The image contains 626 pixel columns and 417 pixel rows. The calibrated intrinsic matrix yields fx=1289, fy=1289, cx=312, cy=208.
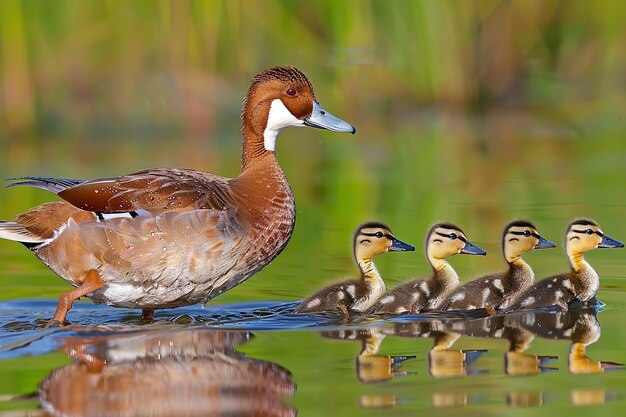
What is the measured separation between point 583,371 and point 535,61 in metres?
11.5

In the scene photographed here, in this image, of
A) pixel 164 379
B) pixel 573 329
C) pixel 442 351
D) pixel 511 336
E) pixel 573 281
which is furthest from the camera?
pixel 573 281

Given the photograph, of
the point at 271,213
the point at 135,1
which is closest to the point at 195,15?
the point at 135,1

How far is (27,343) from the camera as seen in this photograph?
20.1 ft

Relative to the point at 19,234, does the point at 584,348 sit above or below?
below

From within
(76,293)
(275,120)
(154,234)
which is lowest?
(76,293)

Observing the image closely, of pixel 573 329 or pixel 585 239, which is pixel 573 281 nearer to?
pixel 585 239

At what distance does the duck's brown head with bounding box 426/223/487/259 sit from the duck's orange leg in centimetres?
201

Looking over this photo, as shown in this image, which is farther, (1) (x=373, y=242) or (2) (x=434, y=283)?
(1) (x=373, y=242)

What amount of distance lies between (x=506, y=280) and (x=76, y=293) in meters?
2.43

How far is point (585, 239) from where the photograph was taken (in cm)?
757

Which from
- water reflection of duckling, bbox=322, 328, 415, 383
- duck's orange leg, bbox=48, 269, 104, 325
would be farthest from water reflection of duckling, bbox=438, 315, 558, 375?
duck's orange leg, bbox=48, 269, 104, 325

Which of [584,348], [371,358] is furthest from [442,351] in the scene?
[584,348]

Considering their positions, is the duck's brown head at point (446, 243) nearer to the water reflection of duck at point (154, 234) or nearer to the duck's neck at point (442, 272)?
the duck's neck at point (442, 272)

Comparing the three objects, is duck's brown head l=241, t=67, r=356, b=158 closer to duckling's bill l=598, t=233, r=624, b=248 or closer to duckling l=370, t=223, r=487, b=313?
duckling l=370, t=223, r=487, b=313
